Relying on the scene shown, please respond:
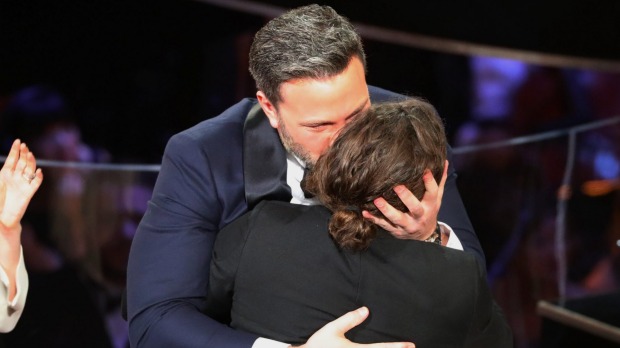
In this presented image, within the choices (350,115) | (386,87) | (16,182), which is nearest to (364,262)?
(350,115)

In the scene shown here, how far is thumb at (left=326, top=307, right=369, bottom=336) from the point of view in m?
1.67

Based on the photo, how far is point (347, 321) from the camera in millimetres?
1668

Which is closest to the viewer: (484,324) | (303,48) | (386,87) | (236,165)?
(484,324)

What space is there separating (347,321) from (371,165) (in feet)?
0.94

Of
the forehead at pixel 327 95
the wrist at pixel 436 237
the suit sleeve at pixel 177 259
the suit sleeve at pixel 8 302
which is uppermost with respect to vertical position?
the forehead at pixel 327 95

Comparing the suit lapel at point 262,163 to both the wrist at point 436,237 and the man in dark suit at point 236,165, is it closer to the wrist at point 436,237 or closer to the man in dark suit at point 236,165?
the man in dark suit at point 236,165

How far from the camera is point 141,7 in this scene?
3131mm

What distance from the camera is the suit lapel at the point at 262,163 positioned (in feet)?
6.79

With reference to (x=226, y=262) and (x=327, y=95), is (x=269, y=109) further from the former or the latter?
(x=226, y=262)

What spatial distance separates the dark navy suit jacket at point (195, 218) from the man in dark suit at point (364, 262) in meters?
0.15

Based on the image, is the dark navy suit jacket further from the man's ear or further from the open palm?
the open palm

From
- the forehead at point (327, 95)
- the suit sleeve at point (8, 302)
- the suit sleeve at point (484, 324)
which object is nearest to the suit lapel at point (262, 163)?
the forehead at point (327, 95)

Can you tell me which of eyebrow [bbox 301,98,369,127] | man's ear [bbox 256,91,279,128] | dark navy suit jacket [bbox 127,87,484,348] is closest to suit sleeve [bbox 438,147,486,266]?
dark navy suit jacket [bbox 127,87,484,348]

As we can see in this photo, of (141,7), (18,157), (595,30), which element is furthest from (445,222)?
(595,30)
